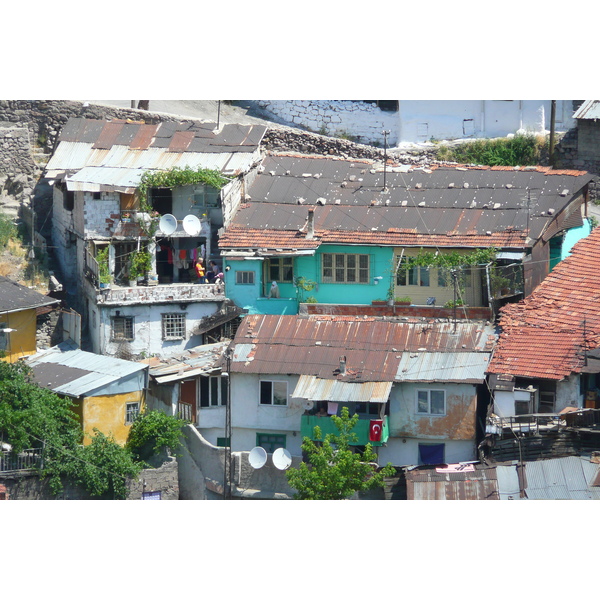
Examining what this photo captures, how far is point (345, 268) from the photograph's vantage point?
41188 millimetres

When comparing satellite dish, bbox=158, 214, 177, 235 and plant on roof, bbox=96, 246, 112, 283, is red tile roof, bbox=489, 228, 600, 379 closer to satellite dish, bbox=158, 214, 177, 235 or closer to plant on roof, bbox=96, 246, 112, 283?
satellite dish, bbox=158, 214, 177, 235

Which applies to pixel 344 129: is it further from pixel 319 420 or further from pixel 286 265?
pixel 319 420

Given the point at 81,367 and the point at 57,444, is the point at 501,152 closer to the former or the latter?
the point at 81,367

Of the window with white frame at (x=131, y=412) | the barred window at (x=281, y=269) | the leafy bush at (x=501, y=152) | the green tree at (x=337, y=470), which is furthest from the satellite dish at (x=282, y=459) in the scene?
the leafy bush at (x=501, y=152)

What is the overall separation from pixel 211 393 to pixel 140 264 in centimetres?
441

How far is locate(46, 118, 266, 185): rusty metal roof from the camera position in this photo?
42375 millimetres

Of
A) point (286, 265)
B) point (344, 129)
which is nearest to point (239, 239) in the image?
point (286, 265)

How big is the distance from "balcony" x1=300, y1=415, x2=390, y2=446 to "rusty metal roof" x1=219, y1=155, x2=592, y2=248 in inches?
221

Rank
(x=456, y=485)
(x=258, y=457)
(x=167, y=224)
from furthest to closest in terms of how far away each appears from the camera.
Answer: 1. (x=167, y=224)
2. (x=258, y=457)
3. (x=456, y=485)

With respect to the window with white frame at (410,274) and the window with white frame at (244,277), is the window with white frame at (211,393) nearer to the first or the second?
the window with white frame at (244,277)

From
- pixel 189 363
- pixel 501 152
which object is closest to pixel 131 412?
pixel 189 363

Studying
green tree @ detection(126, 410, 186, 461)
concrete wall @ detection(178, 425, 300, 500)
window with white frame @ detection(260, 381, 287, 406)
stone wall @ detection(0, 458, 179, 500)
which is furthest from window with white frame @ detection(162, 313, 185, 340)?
stone wall @ detection(0, 458, 179, 500)

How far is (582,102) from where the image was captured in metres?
45.8

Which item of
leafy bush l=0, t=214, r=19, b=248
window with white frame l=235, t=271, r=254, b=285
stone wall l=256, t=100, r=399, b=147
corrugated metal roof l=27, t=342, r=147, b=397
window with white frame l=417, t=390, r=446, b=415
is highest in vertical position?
stone wall l=256, t=100, r=399, b=147
